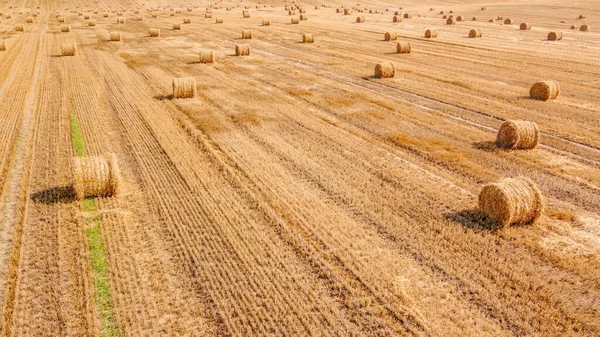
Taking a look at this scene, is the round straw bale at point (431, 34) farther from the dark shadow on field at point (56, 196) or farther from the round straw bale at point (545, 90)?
the dark shadow on field at point (56, 196)

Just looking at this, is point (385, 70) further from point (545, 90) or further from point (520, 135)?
point (520, 135)

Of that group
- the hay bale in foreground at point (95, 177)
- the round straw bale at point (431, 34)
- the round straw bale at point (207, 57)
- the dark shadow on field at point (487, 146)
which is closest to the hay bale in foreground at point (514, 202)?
the dark shadow on field at point (487, 146)

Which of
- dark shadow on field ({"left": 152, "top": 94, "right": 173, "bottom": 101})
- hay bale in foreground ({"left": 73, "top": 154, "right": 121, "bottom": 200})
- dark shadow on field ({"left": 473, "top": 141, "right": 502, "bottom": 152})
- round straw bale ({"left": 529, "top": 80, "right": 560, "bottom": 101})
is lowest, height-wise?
hay bale in foreground ({"left": 73, "top": 154, "right": 121, "bottom": 200})

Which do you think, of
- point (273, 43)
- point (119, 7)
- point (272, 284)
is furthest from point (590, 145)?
point (119, 7)

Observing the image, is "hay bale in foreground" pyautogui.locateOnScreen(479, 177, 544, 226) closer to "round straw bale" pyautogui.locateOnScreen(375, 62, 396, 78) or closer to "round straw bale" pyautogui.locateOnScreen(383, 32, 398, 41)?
"round straw bale" pyautogui.locateOnScreen(375, 62, 396, 78)

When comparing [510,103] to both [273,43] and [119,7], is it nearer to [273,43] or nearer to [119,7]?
[273,43]

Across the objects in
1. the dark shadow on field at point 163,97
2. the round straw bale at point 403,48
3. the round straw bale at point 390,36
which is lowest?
the dark shadow on field at point 163,97

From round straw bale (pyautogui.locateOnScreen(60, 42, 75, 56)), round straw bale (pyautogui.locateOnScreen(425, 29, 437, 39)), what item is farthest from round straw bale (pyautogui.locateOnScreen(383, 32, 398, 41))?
round straw bale (pyautogui.locateOnScreen(60, 42, 75, 56))
